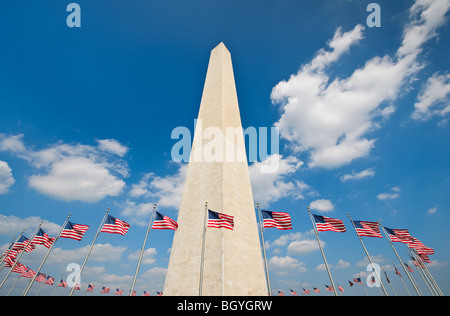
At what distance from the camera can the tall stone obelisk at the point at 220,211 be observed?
1602 cm

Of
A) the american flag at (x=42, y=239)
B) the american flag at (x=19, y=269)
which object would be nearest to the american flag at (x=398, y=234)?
the american flag at (x=42, y=239)

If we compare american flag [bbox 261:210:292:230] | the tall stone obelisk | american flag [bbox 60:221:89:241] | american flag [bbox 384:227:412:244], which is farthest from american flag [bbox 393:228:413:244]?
american flag [bbox 60:221:89:241]

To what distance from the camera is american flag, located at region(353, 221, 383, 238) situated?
53.3 feet

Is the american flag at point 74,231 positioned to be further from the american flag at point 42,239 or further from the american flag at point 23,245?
→ the american flag at point 23,245

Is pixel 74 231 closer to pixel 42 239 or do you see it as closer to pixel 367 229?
pixel 42 239

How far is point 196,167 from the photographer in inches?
942

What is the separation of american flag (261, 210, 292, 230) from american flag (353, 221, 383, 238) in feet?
20.5

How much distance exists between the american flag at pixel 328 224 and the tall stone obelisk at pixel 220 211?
662 centimetres

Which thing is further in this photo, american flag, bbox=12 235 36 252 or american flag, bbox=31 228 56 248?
american flag, bbox=12 235 36 252

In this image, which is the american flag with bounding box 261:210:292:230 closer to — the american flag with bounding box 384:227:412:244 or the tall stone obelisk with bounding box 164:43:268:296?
the tall stone obelisk with bounding box 164:43:268:296

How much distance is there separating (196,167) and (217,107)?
8128mm
